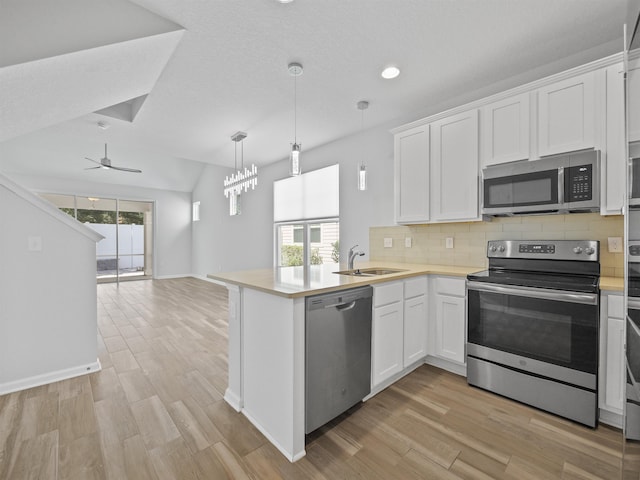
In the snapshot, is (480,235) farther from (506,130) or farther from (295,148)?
(295,148)

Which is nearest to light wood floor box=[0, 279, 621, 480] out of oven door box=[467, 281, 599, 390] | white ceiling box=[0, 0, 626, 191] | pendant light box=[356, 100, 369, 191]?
oven door box=[467, 281, 599, 390]

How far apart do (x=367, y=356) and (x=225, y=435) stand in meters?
1.01

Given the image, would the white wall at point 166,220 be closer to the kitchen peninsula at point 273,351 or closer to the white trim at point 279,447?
the kitchen peninsula at point 273,351

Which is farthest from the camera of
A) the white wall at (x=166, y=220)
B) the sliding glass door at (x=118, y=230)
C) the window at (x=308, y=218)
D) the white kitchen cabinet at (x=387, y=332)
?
the white wall at (x=166, y=220)

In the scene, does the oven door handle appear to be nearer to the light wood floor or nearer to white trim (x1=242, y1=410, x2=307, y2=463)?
the light wood floor

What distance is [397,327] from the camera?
226cm

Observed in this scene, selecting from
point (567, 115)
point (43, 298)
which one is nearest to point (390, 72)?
point (567, 115)

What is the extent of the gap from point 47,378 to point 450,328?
11.2 feet

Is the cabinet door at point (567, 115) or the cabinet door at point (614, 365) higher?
the cabinet door at point (567, 115)

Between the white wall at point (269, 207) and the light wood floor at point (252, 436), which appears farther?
the white wall at point (269, 207)

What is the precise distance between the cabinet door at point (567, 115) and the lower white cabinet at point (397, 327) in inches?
56.3

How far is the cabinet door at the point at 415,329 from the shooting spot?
7.78 feet

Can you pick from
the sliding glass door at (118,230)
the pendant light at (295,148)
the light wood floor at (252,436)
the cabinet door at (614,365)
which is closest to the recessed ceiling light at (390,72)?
the pendant light at (295,148)

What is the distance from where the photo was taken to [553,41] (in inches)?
84.6
